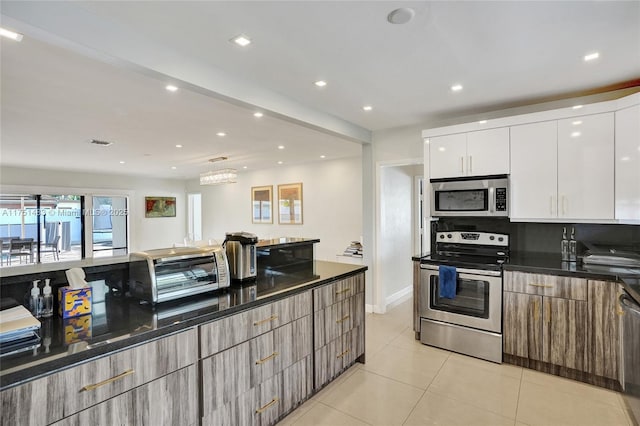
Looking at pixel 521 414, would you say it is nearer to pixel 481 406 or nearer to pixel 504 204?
pixel 481 406

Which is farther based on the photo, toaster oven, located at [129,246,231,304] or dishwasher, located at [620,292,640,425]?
dishwasher, located at [620,292,640,425]

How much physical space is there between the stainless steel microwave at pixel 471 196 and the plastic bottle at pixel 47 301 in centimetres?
334

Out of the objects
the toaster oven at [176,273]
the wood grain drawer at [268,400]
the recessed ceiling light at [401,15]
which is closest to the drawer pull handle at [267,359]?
the wood grain drawer at [268,400]

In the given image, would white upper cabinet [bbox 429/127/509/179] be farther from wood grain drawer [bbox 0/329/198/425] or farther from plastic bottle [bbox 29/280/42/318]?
plastic bottle [bbox 29/280/42/318]

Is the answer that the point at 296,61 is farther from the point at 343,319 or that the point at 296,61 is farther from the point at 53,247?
the point at 53,247

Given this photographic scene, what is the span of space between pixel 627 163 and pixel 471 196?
1222mm

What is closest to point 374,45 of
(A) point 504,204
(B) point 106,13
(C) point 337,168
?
(B) point 106,13

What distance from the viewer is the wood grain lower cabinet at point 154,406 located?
4.17 ft

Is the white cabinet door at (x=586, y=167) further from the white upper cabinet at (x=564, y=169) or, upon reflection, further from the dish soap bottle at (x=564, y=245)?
the dish soap bottle at (x=564, y=245)

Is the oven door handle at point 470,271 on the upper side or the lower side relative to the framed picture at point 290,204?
lower

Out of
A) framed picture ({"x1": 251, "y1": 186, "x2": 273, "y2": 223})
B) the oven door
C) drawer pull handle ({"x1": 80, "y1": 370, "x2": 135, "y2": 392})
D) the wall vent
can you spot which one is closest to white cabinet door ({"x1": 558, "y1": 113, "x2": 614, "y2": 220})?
the oven door

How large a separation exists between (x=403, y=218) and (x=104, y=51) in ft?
14.1

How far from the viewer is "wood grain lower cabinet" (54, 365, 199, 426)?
1271 millimetres

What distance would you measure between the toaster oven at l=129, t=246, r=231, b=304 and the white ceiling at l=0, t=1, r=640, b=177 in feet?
3.93
